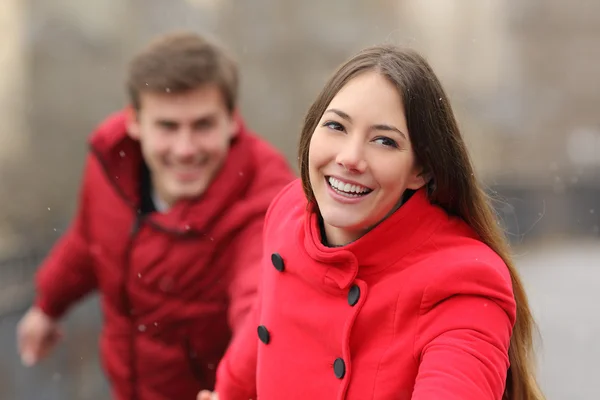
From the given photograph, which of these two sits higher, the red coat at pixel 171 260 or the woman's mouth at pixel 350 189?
the woman's mouth at pixel 350 189

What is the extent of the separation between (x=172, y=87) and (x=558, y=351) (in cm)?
526

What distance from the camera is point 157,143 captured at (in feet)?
12.7

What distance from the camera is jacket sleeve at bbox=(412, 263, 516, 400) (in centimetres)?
198

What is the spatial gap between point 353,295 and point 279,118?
13.9 meters

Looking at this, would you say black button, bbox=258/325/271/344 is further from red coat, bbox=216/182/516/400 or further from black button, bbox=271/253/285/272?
black button, bbox=271/253/285/272

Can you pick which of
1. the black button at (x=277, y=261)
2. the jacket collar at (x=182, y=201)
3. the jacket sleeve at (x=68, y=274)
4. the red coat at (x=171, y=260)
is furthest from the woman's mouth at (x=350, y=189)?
the jacket sleeve at (x=68, y=274)

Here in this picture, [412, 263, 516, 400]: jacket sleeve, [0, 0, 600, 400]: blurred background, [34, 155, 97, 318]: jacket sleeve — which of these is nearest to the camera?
[412, 263, 516, 400]: jacket sleeve

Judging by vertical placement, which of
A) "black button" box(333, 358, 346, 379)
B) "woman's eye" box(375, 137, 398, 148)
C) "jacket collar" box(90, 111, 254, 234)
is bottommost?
"jacket collar" box(90, 111, 254, 234)

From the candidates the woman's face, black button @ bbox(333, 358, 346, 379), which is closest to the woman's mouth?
the woman's face

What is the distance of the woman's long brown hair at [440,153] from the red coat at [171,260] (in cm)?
132

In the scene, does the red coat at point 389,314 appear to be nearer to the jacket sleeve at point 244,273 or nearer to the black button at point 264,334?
the black button at point 264,334

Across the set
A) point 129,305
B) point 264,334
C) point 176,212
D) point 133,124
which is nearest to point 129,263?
point 129,305

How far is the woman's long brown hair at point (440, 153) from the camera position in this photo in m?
2.18

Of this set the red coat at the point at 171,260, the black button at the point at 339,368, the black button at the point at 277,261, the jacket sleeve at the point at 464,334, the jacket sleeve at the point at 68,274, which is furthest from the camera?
the jacket sleeve at the point at 68,274
